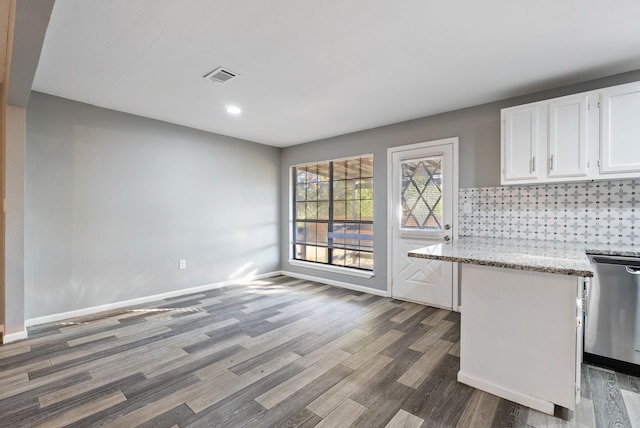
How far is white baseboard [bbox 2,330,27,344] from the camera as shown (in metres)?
2.72

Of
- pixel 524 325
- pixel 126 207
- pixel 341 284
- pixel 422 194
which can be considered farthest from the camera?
pixel 341 284

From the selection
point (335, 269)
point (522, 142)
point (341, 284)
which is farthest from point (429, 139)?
point (341, 284)

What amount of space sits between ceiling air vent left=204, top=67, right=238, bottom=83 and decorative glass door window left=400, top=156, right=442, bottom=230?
2448mm

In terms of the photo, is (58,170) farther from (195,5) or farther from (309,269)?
(309,269)

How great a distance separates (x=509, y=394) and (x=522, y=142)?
2.19 meters

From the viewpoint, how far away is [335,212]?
4.95 meters

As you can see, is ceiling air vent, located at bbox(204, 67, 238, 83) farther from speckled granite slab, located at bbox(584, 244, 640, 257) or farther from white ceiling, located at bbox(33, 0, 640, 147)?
speckled granite slab, located at bbox(584, 244, 640, 257)

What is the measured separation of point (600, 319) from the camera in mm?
2312

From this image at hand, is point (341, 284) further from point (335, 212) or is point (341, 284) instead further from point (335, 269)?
point (335, 212)

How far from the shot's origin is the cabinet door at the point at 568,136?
2512mm

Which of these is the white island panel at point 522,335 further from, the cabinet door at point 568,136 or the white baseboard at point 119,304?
the white baseboard at point 119,304

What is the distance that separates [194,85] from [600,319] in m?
4.06

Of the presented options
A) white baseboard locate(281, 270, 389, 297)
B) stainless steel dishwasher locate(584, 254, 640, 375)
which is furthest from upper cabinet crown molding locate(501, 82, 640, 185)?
white baseboard locate(281, 270, 389, 297)

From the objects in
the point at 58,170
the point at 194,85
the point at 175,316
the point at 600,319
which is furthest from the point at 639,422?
the point at 58,170
